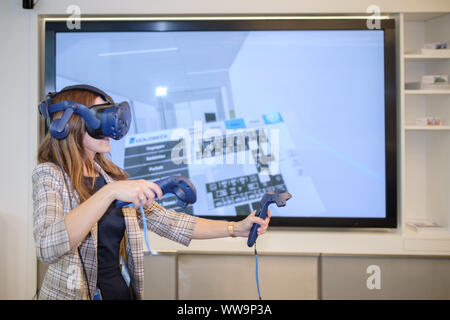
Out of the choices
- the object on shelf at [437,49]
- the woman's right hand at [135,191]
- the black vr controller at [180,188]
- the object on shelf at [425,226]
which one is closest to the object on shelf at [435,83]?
the object on shelf at [437,49]

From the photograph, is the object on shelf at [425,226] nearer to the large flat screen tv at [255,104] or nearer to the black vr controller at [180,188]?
the large flat screen tv at [255,104]

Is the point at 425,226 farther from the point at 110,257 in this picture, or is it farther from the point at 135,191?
the point at 135,191

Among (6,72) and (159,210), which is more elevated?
(6,72)

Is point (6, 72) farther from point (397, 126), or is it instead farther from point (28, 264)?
point (397, 126)

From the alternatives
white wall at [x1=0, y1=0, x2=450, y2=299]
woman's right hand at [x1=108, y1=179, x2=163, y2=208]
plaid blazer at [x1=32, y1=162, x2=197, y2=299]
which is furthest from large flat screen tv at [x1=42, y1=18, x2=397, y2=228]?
woman's right hand at [x1=108, y1=179, x2=163, y2=208]

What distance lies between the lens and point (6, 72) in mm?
2633

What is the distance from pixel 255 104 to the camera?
263 cm

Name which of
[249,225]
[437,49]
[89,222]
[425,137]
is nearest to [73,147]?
[89,222]

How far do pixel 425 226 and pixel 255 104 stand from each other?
1.42 m

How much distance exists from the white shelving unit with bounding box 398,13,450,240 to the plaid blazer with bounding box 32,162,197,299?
1.76 m

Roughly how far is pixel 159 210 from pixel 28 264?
166 cm

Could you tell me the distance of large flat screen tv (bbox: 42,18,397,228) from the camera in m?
2.59

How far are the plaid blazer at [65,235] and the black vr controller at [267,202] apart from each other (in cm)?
24
